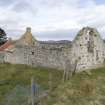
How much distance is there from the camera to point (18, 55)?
49.5 metres

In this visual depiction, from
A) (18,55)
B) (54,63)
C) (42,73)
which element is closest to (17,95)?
(42,73)

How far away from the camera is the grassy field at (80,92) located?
25953 millimetres

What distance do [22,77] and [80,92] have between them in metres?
9.71

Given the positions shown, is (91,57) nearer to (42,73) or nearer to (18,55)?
(42,73)

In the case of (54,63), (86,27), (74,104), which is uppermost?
(86,27)

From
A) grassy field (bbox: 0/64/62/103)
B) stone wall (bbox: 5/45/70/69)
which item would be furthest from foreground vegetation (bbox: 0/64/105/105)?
stone wall (bbox: 5/45/70/69)

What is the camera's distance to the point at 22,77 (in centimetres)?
3609

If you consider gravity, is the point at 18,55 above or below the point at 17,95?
above

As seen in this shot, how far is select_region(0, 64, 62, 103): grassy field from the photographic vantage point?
31956 millimetres

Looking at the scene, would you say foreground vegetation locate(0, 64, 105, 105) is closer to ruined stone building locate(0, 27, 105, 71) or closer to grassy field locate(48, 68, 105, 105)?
grassy field locate(48, 68, 105, 105)

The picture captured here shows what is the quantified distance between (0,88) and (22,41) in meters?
30.6

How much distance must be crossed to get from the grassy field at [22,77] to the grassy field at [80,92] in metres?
1.88

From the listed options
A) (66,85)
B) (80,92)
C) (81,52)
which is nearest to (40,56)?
(81,52)

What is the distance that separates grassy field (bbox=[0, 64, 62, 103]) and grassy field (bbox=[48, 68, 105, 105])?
6.18 feet
